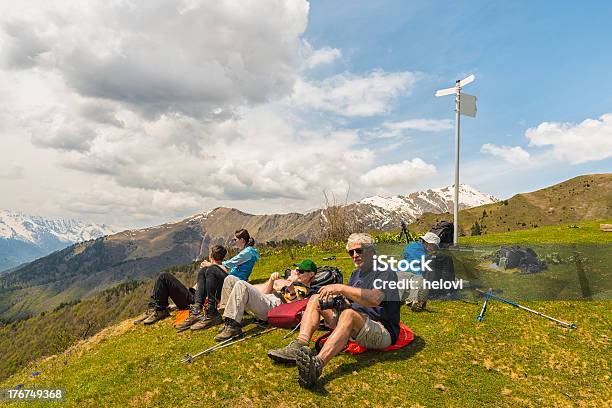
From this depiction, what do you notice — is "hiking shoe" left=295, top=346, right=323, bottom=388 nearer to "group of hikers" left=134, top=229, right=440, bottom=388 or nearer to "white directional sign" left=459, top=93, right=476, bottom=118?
"group of hikers" left=134, top=229, right=440, bottom=388

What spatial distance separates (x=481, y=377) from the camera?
7.29 meters

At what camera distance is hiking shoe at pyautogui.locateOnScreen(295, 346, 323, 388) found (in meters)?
6.49

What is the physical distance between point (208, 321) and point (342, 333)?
A: 16.1 feet

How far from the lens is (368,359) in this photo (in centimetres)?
782

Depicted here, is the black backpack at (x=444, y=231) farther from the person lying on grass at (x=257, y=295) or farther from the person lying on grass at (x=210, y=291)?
the person lying on grass at (x=210, y=291)

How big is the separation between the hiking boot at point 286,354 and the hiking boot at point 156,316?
19.8 feet

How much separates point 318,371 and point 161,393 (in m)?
3.04

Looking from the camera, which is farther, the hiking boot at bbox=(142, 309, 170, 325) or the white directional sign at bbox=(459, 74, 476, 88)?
the white directional sign at bbox=(459, 74, 476, 88)

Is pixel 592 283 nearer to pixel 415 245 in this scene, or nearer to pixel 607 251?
A: pixel 607 251

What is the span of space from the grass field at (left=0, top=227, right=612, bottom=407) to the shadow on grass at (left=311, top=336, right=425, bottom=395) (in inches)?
0.9

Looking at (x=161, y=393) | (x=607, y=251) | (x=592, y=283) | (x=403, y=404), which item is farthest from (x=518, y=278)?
(x=161, y=393)

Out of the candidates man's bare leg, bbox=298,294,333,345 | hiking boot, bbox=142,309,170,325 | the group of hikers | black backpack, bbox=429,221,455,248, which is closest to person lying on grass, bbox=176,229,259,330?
the group of hikers

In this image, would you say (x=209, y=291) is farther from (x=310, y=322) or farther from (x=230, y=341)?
(x=310, y=322)

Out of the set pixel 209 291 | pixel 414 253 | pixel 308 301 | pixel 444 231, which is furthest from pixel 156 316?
pixel 444 231
